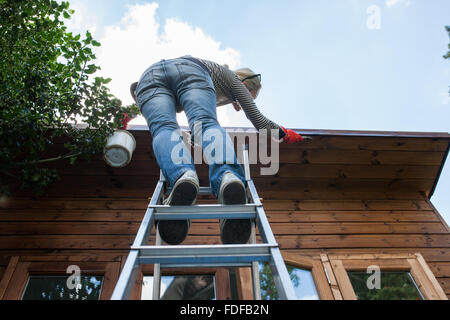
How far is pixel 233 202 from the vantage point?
4.86ft

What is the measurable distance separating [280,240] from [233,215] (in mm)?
1622

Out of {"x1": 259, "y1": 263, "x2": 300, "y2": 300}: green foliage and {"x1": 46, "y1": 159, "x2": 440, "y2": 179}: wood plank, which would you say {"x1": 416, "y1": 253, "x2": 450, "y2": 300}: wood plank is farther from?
{"x1": 259, "y1": 263, "x2": 300, "y2": 300}: green foliage

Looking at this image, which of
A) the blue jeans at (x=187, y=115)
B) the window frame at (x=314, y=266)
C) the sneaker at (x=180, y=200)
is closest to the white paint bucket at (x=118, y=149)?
the blue jeans at (x=187, y=115)

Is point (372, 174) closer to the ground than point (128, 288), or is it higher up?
higher up

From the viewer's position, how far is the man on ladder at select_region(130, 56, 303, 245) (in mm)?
1446

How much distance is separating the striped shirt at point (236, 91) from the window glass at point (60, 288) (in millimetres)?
1806

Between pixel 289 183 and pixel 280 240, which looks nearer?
pixel 280 240

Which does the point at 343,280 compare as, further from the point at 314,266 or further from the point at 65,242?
the point at 65,242

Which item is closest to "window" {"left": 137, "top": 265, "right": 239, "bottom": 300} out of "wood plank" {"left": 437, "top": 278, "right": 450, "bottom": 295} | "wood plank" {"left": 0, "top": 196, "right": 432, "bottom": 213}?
"wood plank" {"left": 0, "top": 196, "right": 432, "bottom": 213}

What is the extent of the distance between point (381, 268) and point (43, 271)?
116 inches
